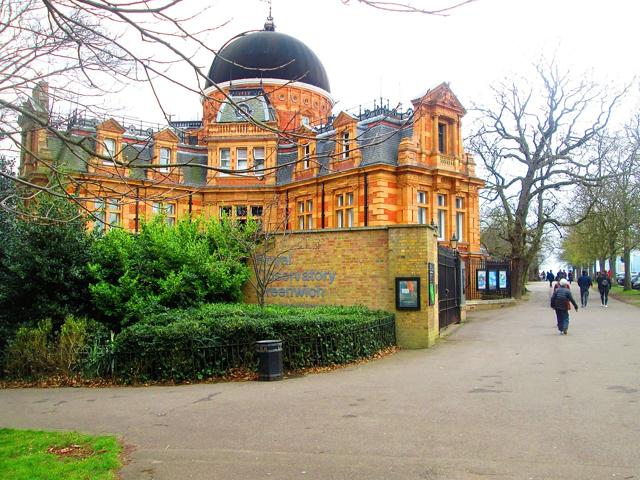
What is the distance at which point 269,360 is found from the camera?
11.5 metres

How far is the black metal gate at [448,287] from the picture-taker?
18812 millimetres

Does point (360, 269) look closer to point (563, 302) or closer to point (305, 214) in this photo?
point (563, 302)

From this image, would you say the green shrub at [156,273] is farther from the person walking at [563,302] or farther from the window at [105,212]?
the person walking at [563,302]

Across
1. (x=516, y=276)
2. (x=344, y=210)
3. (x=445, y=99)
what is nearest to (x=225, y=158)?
(x=344, y=210)

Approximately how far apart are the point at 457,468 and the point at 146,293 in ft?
39.2

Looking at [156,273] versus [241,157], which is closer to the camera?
[156,273]

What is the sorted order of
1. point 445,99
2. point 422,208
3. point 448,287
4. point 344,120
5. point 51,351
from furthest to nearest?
point 445,99 → point 344,120 → point 422,208 → point 448,287 → point 51,351

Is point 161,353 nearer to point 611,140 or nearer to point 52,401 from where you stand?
point 52,401

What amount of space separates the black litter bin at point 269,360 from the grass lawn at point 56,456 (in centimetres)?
439

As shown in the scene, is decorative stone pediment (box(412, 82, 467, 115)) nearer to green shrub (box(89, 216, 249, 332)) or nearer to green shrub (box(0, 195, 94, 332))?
green shrub (box(89, 216, 249, 332))

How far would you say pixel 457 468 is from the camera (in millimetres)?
6012

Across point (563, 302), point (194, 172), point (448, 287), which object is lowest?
point (563, 302)

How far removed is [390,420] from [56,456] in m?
4.09

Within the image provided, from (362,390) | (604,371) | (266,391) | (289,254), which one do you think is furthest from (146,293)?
(604,371)
